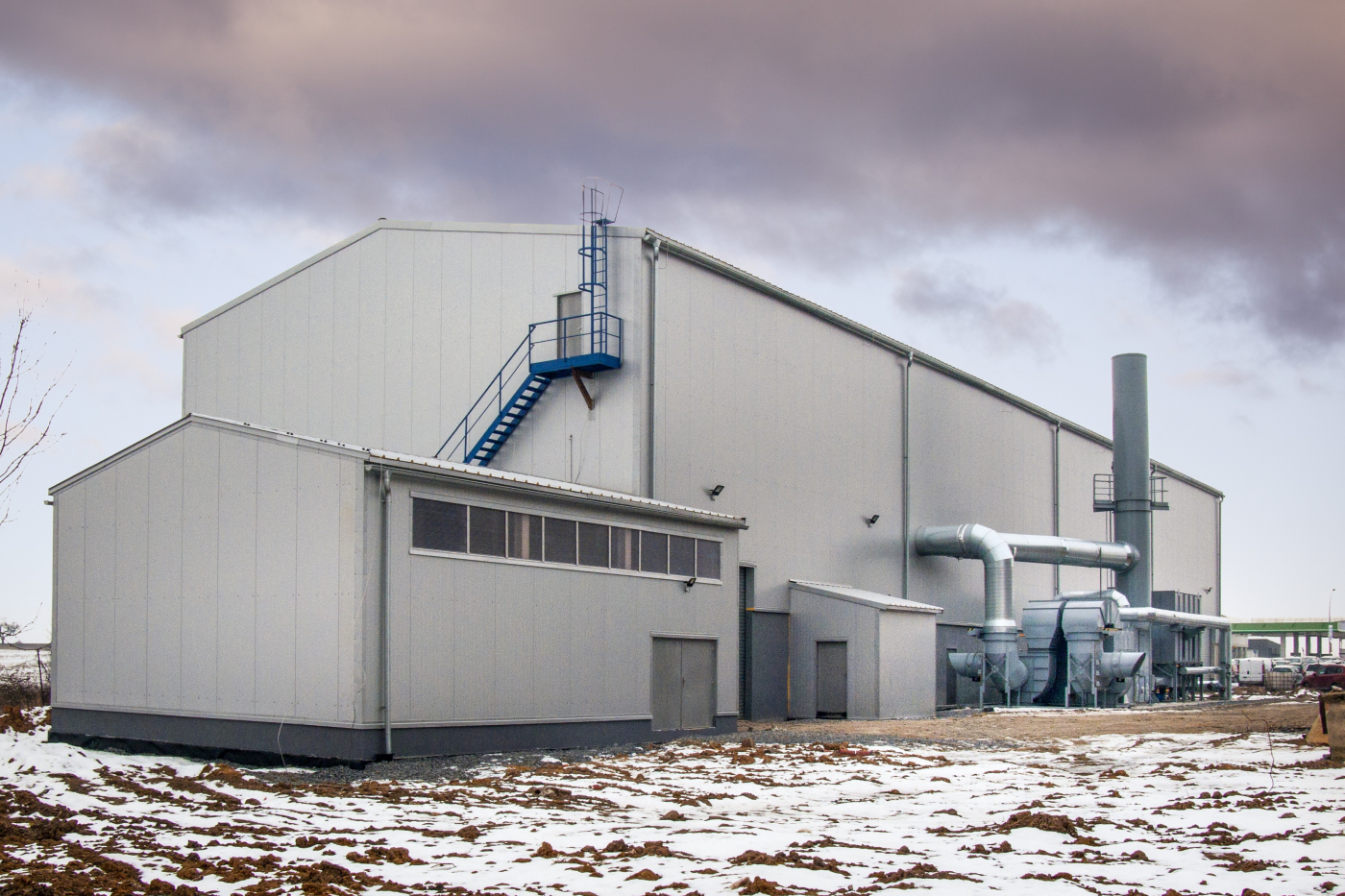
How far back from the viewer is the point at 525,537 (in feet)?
72.3

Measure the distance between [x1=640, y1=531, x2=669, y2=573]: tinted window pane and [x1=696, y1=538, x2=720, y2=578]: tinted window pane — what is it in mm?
1237

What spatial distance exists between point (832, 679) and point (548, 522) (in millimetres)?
12711

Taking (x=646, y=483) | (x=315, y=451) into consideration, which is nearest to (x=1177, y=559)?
(x=646, y=483)

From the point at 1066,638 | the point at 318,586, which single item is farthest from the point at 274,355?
the point at 1066,638

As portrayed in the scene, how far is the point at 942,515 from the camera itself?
4356cm

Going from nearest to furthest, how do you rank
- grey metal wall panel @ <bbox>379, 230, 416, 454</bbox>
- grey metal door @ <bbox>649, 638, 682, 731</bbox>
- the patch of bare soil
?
1. grey metal door @ <bbox>649, 638, 682, 731</bbox>
2. the patch of bare soil
3. grey metal wall panel @ <bbox>379, 230, 416, 454</bbox>

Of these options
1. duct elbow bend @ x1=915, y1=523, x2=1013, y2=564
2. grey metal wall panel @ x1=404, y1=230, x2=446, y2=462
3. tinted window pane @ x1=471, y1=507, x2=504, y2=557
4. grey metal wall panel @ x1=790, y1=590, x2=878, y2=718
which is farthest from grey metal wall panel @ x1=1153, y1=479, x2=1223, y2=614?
tinted window pane @ x1=471, y1=507, x2=504, y2=557

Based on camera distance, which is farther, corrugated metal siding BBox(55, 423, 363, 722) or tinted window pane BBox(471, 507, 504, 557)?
tinted window pane BBox(471, 507, 504, 557)

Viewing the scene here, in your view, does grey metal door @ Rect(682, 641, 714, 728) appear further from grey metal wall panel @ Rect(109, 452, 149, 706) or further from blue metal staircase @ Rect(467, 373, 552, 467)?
grey metal wall panel @ Rect(109, 452, 149, 706)

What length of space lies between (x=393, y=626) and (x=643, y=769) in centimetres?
446

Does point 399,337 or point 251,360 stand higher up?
point 399,337

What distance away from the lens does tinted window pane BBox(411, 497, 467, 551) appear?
65.9 feet

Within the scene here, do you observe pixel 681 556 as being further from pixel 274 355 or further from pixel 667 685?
pixel 274 355

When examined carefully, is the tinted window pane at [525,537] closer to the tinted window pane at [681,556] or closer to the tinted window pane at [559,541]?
the tinted window pane at [559,541]
